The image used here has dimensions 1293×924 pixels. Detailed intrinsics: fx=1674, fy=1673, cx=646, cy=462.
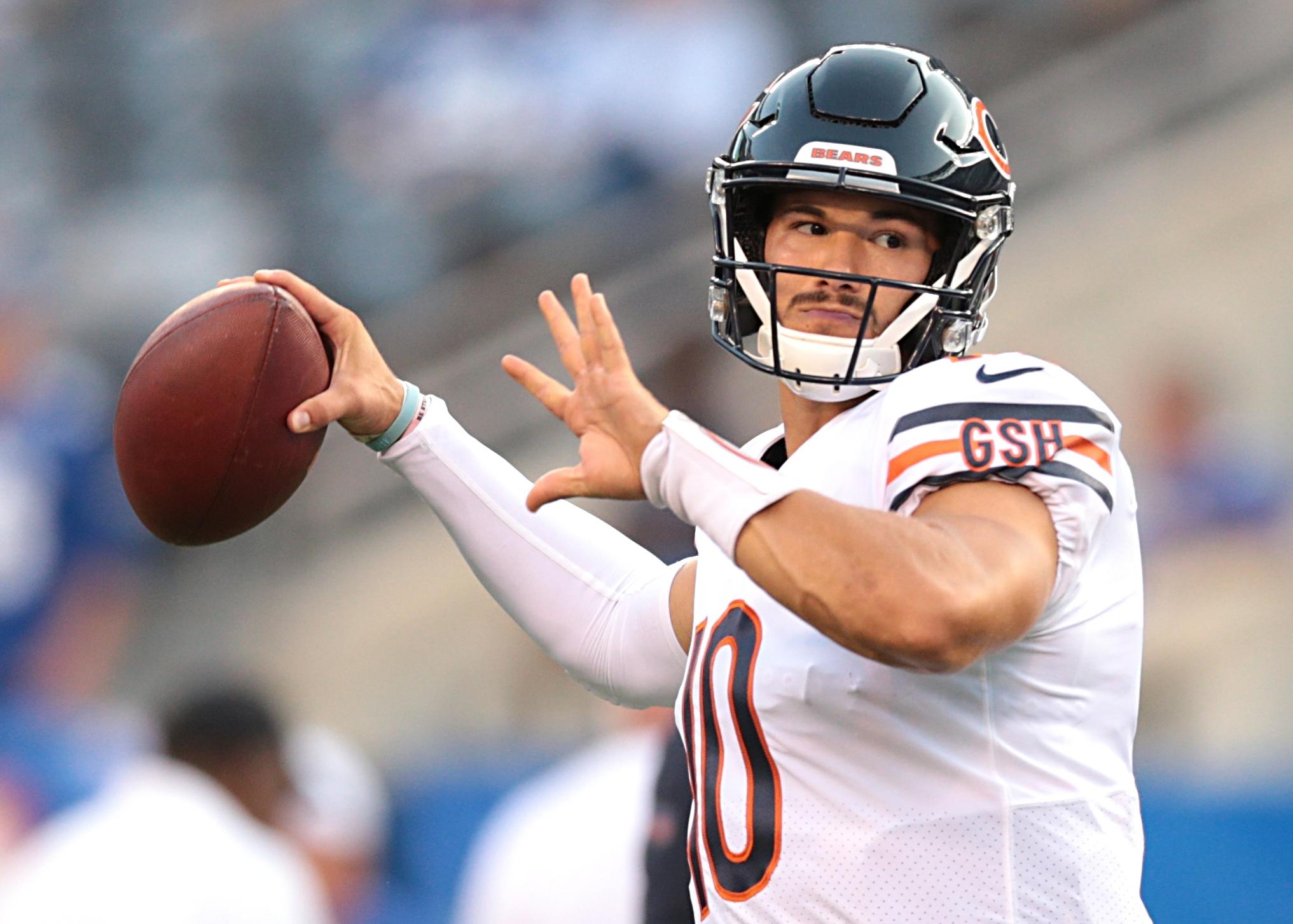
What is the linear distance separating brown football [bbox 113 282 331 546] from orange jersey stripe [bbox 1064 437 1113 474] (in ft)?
3.59

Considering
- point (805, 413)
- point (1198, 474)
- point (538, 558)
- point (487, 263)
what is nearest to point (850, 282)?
point (805, 413)

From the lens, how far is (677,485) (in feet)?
5.68

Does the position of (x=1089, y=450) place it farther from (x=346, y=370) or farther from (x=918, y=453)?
(x=346, y=370)

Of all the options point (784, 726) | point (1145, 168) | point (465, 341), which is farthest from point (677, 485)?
point (1145, 168)

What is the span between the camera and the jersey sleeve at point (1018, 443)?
68.1 inches

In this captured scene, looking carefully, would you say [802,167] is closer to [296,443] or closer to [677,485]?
[677,485]

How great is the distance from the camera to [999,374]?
Answer: 1.84 meters

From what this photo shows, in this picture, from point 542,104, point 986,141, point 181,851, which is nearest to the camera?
point 986,141

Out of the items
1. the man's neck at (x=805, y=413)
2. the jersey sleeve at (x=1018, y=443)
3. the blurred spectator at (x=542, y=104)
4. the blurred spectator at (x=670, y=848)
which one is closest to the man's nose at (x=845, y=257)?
the man's neck at (x=805, y=413)

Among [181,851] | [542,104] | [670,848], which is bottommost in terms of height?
[181,851]

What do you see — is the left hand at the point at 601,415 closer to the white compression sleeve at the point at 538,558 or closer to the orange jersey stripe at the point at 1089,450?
the orange jersey stripe at the point at 1089,450

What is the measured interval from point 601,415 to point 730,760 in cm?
46

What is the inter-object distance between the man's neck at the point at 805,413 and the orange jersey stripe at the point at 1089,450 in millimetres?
415

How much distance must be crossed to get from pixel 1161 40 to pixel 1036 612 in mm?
6098
